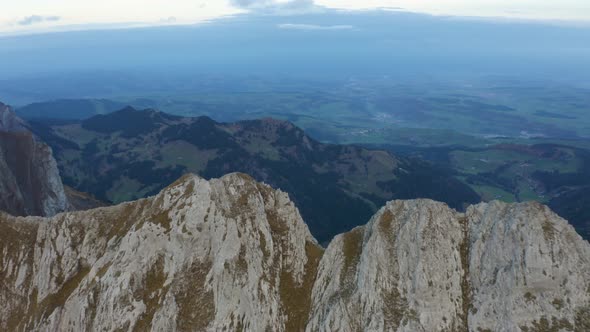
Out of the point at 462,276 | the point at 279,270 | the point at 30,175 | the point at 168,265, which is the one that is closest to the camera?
the point at 462,276

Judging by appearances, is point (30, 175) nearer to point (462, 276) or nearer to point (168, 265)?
point (168, 265)

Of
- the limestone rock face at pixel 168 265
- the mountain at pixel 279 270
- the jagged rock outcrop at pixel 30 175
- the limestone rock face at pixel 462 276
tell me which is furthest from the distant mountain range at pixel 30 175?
the limestone rock face at pixel 462 276

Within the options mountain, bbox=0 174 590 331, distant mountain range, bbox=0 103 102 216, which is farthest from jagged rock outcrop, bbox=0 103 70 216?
mountain, bbox=0 174 590 331

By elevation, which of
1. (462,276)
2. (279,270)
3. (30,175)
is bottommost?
(30,175)

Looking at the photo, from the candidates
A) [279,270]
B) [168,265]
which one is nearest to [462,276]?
[279,270]

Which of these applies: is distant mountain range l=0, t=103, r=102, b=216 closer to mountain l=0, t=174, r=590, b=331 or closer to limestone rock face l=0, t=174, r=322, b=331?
limestone rock face l=0, t=174, r=322, b=331

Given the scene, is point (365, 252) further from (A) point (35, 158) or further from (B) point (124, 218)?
(A) point (35, 158)
